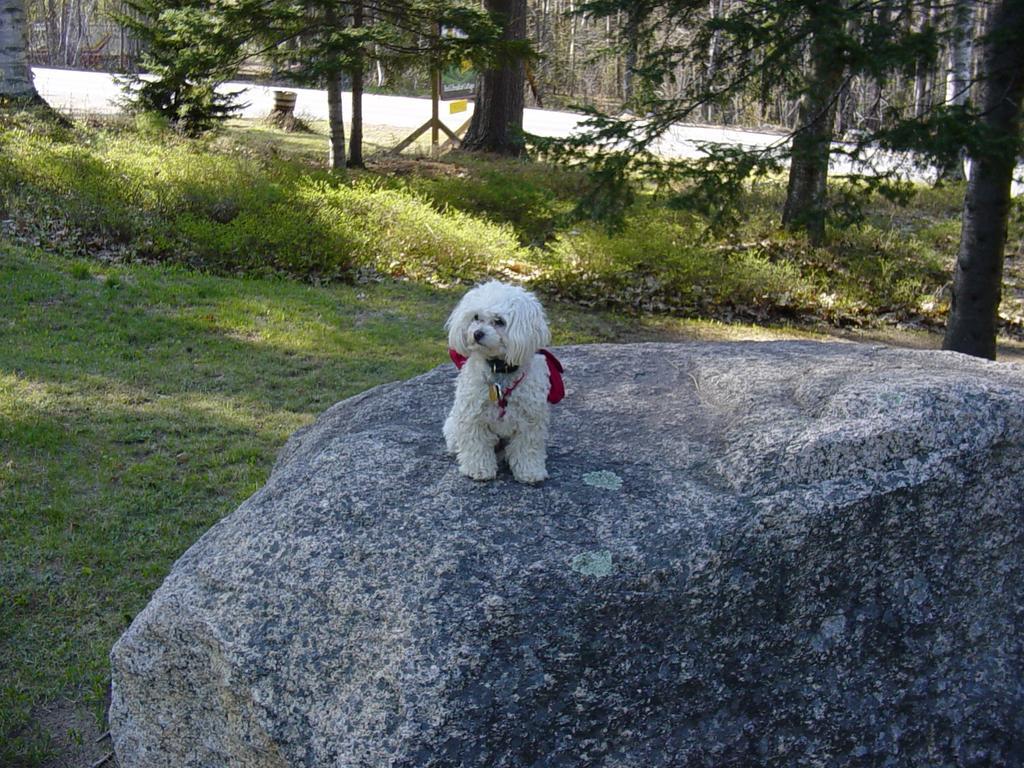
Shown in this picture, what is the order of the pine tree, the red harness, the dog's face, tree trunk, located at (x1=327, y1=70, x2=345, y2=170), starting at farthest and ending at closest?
tree trunk, located at (x1=327, y1=70, x2=345, y2=170) < the pine tree < the red harness < the dog's face

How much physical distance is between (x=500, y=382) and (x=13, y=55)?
14.7 metres

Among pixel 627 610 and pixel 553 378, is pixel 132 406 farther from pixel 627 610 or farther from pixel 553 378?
pixel 627 610

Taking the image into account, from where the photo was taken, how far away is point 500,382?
3848 mm

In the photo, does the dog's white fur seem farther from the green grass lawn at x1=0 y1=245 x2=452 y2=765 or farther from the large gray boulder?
the green grass lawn at x1=0 y1=245 x2=452 y2=765

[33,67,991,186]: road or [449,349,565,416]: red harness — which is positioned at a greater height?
[33,67,991,186]: road

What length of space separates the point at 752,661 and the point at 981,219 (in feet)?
22.3

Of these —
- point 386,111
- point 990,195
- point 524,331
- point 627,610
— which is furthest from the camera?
point 386,111

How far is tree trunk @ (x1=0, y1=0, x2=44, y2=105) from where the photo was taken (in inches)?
590

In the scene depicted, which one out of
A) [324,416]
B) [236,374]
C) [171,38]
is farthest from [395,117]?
[324,416]

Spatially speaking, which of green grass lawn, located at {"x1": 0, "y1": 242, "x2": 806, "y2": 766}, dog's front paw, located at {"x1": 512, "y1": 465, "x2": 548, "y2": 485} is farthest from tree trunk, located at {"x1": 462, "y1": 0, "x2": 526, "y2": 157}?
dog's front paw, located at {"x1": 512, "y1": 465, "x2": 548, "y2": 485}

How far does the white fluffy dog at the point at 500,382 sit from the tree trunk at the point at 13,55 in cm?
1399

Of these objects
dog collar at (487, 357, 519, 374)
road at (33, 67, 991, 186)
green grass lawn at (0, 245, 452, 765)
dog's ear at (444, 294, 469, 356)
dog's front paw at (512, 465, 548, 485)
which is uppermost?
road at (33, 67, 991, 186)

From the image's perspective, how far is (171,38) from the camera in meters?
14.2

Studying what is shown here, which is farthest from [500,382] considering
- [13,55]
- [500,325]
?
[13,55]
